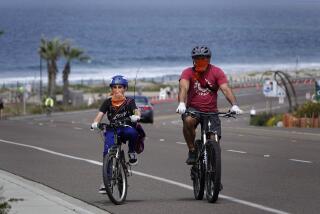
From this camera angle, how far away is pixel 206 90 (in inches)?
538

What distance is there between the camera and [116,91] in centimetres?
1370

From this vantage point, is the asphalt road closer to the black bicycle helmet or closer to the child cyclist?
the child cyclist

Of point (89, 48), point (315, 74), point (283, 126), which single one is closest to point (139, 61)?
point (89, 48)

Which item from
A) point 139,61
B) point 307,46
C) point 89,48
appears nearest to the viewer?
point 307,46

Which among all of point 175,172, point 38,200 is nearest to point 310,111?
point 175,172

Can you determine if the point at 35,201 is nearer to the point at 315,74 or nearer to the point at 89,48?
the point at 315,74

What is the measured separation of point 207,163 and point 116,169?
110cm

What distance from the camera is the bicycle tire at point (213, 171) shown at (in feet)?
42.7

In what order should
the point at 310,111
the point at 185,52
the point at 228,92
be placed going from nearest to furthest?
the point at 228,92 < the point at 310,111 < the point at 185,52

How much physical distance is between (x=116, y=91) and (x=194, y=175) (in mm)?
1424

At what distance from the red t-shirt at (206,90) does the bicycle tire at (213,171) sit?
54 centimetres

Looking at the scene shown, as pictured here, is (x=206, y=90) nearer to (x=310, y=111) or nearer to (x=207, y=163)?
(x=207, y=163)

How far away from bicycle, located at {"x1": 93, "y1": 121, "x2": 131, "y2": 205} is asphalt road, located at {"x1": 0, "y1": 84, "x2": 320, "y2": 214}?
0.15 m

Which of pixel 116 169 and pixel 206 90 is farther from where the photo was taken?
pixel 206 90
